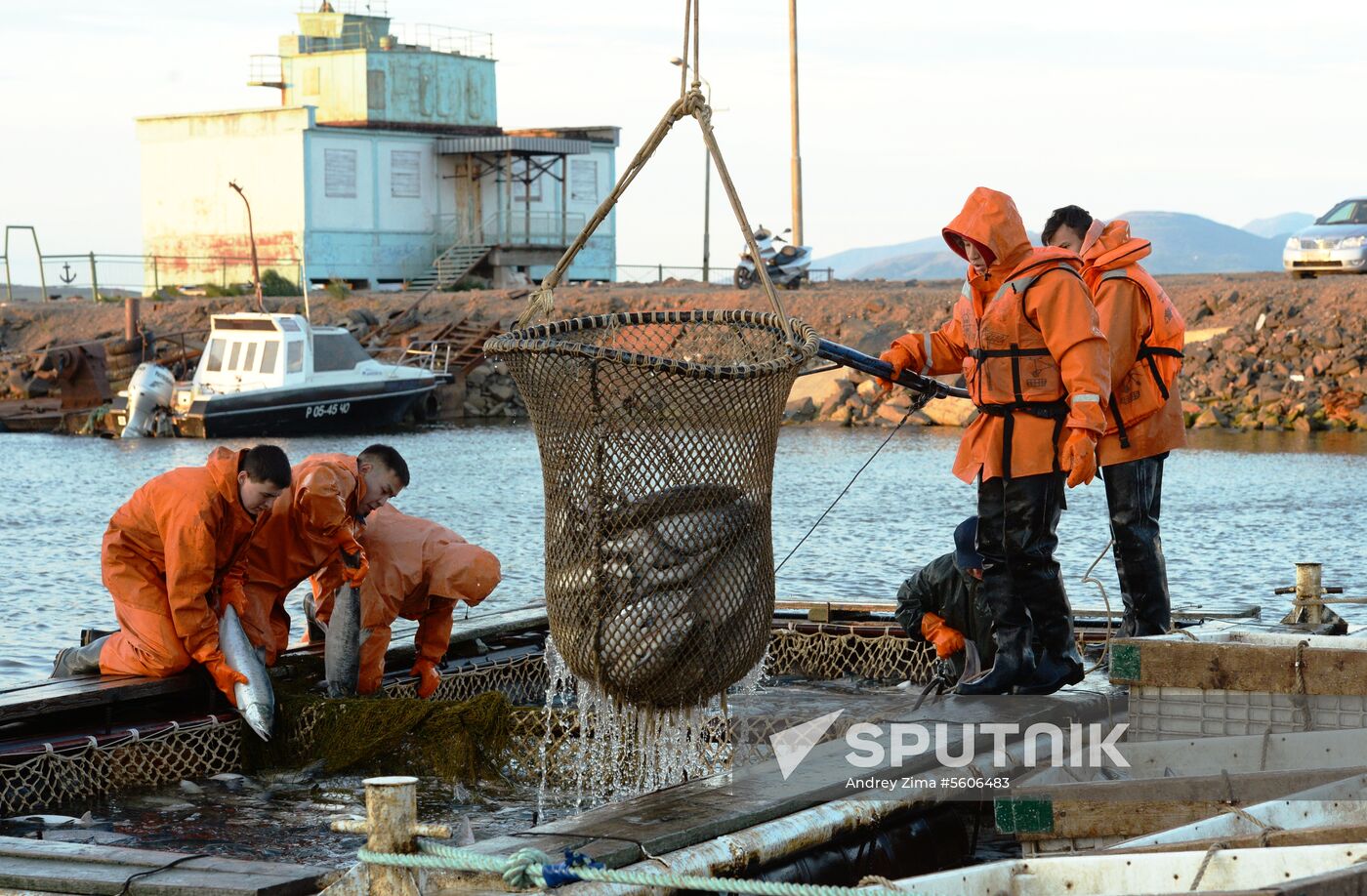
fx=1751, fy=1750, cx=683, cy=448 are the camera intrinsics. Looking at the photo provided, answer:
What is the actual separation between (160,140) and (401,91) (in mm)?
6588

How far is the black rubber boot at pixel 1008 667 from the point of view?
19.9 ft

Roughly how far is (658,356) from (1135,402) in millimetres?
2075

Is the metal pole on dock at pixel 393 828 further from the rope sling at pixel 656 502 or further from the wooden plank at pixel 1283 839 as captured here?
the wooden plank at pixel 1283 839

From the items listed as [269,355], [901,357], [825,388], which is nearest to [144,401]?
[269,355]

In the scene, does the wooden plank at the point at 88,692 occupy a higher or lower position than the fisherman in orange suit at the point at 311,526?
lower

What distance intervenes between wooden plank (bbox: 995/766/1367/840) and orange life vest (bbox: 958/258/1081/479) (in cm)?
126

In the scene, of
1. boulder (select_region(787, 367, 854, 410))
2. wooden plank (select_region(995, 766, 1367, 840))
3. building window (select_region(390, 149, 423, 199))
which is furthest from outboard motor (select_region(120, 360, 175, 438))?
wooden plank (select_region(995, 766, 1367, 840))

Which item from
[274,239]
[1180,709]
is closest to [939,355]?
[1180,709]

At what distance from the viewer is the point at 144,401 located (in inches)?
1131

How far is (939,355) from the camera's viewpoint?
20.8ft

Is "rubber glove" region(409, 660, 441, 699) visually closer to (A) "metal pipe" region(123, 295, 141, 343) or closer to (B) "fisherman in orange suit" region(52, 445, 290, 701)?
(B) "fisherman in orange suit" region(52, 445, 290, 701)

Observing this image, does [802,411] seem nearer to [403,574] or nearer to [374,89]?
[374,89]

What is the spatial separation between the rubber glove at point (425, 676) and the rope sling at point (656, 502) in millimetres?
1950

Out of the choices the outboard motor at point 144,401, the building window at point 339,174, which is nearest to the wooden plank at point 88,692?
the outboard motor at point 144,401
